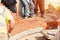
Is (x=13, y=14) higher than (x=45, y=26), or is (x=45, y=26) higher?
(x=13, y=14)

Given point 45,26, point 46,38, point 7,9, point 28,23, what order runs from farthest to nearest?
point 45,26
point 28,23
point 46,38
point 7,9

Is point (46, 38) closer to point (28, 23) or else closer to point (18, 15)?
point (28, 23)

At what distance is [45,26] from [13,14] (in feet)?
1.58

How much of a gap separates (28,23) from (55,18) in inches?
15.1

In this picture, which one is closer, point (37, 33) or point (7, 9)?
point (7, 9)

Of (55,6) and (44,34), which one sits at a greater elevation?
(55,6)

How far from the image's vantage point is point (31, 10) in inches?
71.4

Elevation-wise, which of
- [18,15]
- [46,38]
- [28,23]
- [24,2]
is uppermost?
[24,2]

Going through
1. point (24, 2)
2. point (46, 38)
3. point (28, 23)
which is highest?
point (24, 2)

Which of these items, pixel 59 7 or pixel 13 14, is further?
pixel 59 7

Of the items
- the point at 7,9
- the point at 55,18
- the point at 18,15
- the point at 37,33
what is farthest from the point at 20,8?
→ the point at 55,18

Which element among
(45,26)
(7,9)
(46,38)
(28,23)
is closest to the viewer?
(7,9)

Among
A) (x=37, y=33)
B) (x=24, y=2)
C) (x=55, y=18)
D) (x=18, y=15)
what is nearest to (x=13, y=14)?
(x=18, y=15)

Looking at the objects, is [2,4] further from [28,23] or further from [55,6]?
[55,6]
